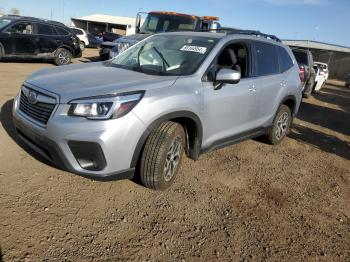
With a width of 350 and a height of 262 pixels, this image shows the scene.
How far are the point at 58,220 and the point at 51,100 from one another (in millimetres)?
1110

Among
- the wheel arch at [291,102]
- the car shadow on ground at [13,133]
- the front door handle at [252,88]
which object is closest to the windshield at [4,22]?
the car shadow on ground at [13,133]

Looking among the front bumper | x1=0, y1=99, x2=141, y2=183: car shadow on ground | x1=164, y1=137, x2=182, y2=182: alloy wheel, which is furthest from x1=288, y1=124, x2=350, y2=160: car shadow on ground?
the front bumper

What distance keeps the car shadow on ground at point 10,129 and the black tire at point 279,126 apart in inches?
138

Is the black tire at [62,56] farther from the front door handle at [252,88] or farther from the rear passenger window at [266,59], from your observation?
the front door handle at [252,88]

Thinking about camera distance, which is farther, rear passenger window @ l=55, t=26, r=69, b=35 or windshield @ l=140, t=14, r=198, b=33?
rear passenger window @ l=55, t=26, r=69, b=35

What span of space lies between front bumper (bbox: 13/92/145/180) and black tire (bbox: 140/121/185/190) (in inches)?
8.0

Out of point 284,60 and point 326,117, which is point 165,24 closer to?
point 326,117

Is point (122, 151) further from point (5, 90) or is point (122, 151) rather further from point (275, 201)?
point (5, 90)

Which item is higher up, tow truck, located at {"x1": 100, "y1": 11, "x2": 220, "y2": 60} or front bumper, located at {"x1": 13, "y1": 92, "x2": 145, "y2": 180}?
tow truck, located at {"x1": 100, "y1": 11, "x2": 220, "y2": 60}

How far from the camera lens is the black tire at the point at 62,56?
13352 millimetres

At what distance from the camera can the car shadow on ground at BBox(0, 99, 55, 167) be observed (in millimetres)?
4239

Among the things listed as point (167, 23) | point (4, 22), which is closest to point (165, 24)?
point (167, 23)

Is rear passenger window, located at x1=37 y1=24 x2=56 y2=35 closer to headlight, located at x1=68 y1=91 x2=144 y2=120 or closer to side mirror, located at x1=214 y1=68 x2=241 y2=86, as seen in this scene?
side mirror, located at x1=214 y1=68 x2=241 y2=86

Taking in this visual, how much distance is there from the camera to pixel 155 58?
4.39 meters
